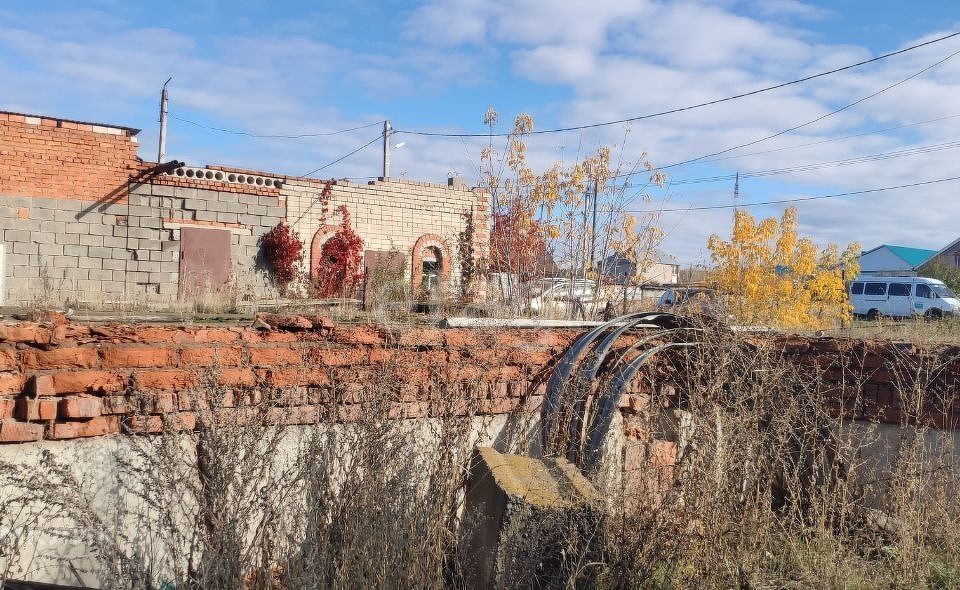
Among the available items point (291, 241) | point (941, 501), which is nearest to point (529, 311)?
point (941, 501)

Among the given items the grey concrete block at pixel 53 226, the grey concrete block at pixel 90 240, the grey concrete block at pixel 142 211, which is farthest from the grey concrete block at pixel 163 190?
the grey concrete block at pixel 53 226

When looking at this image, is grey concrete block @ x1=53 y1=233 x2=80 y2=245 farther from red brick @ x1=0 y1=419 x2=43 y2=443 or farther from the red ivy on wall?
red brick @ x1=0 y1=419 x2=43 y2=443

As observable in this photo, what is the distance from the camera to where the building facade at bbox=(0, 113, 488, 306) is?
51.0ft

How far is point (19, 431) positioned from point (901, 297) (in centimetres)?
3258

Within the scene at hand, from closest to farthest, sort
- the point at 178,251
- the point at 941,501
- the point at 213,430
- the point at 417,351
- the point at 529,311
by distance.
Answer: the point at 213,430
the point at 941,501
the point at 417,351
the point at 529,311
the point at 178,251

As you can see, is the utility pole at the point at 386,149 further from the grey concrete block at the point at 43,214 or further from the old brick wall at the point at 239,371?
the old brick wall at the point at 239,371

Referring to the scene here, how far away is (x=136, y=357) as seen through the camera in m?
4.10

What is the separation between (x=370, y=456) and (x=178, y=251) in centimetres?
1488

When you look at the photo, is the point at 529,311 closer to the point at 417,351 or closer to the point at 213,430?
the point at 417,351

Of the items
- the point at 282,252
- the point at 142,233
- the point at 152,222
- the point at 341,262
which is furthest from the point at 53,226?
the point at 341,262

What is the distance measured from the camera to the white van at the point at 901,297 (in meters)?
29.0

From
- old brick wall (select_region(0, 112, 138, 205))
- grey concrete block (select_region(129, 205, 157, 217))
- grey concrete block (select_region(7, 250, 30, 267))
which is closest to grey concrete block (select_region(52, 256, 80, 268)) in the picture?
grey concrete block (select_region(7, 250, 30, 267))

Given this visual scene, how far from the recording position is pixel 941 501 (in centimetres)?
434

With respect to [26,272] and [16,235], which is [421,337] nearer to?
[26,272]
